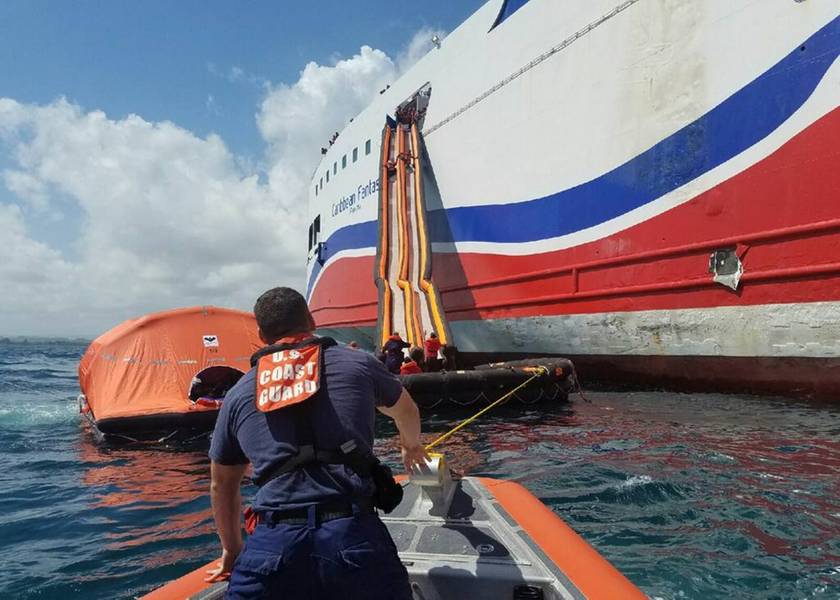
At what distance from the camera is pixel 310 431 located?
1.76 metres

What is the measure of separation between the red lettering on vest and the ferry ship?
274 inches


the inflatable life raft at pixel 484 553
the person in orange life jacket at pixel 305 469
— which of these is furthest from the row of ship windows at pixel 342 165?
the person in orange life jacket at pixel 305 469

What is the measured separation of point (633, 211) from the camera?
872 cm

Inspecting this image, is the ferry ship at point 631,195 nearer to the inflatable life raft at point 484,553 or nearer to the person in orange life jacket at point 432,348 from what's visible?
the person in orange life jacket at point 432,348

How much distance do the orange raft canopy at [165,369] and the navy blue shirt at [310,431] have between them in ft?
20.0

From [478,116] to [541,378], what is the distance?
598cm

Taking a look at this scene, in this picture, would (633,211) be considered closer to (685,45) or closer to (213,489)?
(685,45)

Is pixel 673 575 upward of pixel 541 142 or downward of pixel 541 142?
downward

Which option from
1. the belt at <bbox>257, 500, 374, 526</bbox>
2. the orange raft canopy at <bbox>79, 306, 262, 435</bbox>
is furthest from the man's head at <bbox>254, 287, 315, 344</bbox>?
the orange raft canopy at <bbox>79, 306, 262, 435</bbox>

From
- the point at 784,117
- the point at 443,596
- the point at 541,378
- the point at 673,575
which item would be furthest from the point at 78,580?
the point at 784,117

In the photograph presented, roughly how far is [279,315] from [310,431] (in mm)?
434

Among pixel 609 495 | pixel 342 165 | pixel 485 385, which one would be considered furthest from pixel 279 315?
pixel 342 165

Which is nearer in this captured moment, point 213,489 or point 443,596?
point 213,489

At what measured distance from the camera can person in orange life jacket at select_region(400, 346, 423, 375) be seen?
9055 millimetres
